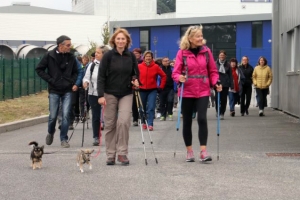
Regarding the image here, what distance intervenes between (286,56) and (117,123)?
13.9 meters

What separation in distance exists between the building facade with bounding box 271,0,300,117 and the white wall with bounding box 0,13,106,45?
5262cm

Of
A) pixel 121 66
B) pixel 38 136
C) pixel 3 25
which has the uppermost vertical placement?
pixel 3 25

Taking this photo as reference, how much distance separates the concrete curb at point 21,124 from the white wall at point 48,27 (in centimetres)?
5699

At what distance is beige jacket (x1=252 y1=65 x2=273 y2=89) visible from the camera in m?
22.0

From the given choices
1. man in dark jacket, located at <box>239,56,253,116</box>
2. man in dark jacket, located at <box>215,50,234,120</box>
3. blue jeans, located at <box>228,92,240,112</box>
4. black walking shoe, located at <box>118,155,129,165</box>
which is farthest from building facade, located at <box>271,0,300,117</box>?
black walking shoe, located at <box>118,155,129,165</box>

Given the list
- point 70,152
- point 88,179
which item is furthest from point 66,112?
point 88,179

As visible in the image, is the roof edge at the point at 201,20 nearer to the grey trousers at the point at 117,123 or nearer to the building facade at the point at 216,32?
the building facade at the point at 216,32

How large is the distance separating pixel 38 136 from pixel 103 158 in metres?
5.15

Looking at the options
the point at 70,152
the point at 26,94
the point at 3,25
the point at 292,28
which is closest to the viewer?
the point at 70,152

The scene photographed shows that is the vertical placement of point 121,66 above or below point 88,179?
above

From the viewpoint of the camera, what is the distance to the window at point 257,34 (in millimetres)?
57438

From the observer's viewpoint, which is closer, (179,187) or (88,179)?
(179,187)

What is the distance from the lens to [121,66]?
34.4 feet

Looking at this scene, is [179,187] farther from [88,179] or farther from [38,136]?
[38,136]
